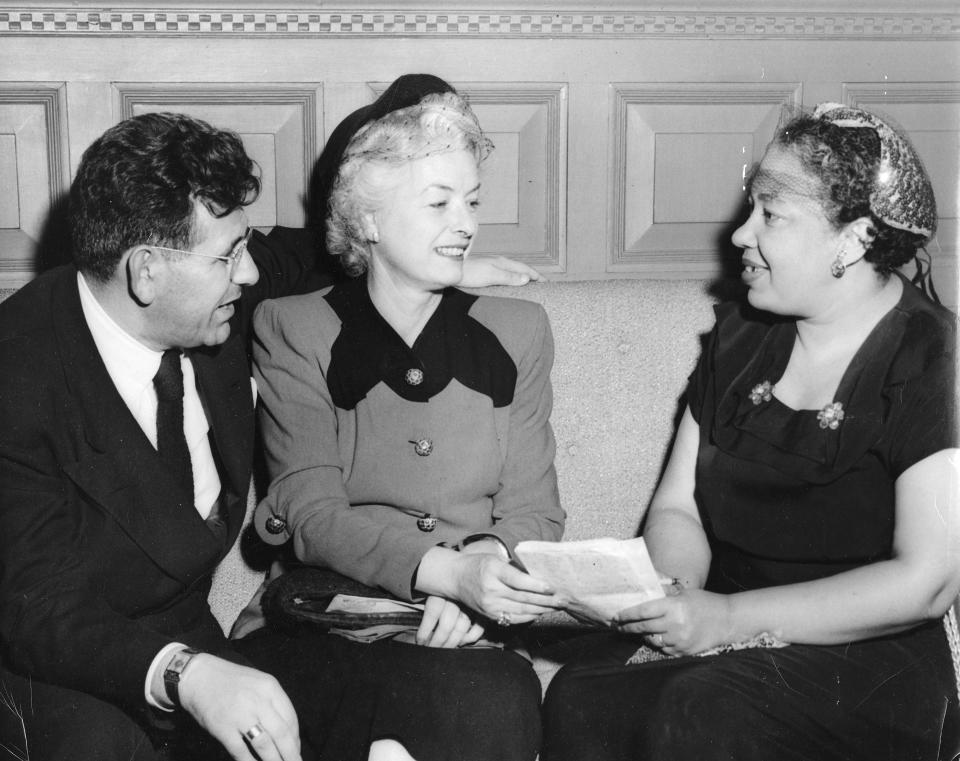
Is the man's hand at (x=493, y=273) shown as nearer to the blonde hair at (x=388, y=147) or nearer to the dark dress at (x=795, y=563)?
the blonde hair at (x=388, y=147)

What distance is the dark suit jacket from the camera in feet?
5.29

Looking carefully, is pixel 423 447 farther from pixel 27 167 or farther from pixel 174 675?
pixel 27 167

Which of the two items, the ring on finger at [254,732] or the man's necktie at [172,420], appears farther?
the man's necktie at [172,420]

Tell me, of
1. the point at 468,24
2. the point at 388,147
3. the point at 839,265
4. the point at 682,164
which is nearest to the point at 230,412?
the point at 388,147

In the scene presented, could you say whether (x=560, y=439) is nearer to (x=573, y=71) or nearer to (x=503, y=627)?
(x=503, y=627)

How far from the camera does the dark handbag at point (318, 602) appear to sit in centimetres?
186

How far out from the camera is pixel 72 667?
1.61 m

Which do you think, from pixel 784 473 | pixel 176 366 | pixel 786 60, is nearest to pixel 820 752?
pixel 784 473

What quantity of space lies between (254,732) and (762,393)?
112cm

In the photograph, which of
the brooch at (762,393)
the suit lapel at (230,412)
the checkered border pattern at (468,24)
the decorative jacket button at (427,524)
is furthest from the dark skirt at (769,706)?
the checkered border pattern at (468,24)

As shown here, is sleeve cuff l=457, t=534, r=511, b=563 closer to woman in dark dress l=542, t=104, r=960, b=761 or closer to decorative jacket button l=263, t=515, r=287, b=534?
woman in dark dress l=542, t=104, r=960, b=761

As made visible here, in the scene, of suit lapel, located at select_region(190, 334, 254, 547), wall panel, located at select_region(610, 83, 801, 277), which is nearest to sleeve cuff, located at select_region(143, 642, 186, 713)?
suit lapel, located at select_region(190, 334, 254, 547)

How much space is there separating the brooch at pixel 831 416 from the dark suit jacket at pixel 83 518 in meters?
1.09

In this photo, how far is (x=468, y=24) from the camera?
316 centimetres
